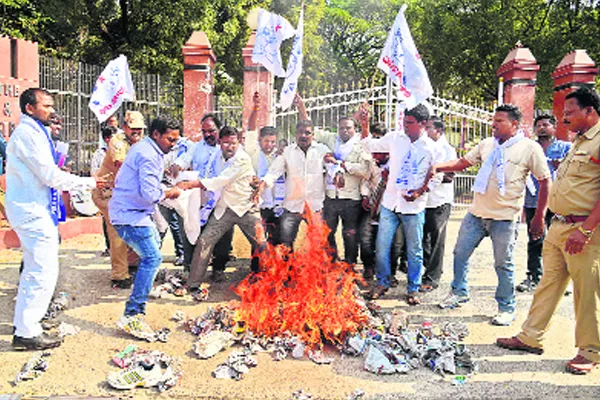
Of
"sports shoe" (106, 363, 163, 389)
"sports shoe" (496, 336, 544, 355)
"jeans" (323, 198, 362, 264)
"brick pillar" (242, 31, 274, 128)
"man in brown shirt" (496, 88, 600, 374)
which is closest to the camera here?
"sports shoe" (106, 363, 163, 389)

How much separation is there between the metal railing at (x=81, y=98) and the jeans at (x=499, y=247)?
25.9 feet

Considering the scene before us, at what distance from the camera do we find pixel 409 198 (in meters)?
5.70

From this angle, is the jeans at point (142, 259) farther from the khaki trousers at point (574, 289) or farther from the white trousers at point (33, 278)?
the khaki trousers at point (574, 289)

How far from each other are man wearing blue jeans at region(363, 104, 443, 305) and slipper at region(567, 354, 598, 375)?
189 cm

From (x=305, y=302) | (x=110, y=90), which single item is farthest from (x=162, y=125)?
(x=110, y=90)

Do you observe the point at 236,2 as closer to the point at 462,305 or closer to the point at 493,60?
the point at 493,60

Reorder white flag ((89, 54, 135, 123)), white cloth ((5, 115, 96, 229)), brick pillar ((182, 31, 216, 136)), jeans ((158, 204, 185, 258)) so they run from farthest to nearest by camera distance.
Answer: brick pillar ((182, 31, 216, 136)), white flag ((89, 54, 135, 123)), jeans ((158, 204, 185, 258)), white cloth ((5, 115, 96, 229))

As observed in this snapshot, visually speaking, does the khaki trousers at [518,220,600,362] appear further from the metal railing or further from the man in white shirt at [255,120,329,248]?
the metal railing

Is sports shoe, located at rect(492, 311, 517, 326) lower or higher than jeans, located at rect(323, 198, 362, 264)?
lower

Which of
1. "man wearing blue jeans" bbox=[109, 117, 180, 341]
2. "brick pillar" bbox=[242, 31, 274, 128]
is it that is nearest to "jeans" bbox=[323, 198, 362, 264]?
"man wearing blue jeans" bbox=[109, 117, 180, 341]

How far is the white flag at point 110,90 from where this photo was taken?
834cm

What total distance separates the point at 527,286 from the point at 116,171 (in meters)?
5.18

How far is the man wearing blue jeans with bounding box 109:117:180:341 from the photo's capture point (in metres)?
4.88

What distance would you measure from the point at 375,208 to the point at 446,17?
51.8 ft
